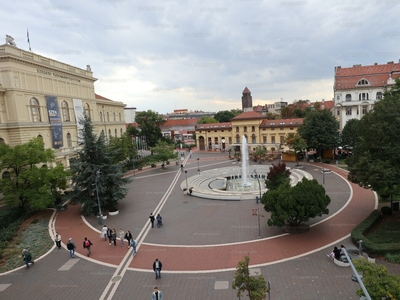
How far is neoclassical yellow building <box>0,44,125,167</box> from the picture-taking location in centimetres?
3131

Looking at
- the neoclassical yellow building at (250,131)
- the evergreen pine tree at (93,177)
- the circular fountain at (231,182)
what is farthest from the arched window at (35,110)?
the neoclassical yellow building at (250,131)

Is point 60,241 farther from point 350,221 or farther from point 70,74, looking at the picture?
point 70,74

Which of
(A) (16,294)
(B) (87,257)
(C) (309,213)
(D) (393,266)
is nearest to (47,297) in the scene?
(A) (16,294)

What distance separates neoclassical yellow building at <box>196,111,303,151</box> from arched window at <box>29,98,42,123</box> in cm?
3998

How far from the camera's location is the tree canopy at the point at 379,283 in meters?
7.70

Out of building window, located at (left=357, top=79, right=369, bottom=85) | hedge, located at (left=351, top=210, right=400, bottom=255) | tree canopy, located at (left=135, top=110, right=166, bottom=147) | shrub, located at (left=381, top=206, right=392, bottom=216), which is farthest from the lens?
tree canopy, located at (left=135, top=110, right=166, bottom=147)

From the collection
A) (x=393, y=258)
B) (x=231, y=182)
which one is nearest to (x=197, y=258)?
(x=393, y=258)

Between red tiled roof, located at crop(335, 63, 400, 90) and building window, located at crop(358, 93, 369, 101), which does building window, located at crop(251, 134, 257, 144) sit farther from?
building window, located at crop(358, 93, 369, 101)

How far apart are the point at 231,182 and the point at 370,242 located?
2270cm

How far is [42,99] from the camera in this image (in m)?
35.9

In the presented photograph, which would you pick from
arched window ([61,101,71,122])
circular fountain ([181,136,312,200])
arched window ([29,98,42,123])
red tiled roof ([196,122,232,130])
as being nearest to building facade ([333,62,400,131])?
red tiled roof ([196,122,232,130])

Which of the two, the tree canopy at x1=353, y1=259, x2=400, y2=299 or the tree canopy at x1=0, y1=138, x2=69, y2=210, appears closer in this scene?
the tree canopy at x1=353, y1=259, x2=400, y2=299

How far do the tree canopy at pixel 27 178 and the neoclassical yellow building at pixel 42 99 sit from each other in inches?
217

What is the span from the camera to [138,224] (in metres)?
22.2
